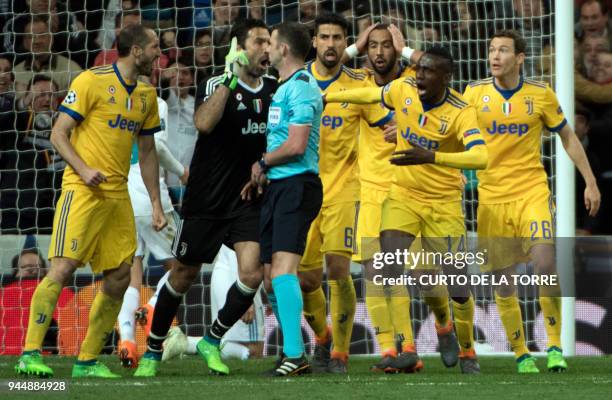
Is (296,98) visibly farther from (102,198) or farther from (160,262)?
(160,262)

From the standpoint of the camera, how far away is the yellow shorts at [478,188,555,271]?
360 inches

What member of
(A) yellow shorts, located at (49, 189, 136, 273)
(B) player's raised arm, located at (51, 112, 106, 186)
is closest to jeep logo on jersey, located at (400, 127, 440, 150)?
(A) yellow shorts, located at (49, 189, 136, 273)

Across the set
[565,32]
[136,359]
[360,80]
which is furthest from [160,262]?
[565,32]

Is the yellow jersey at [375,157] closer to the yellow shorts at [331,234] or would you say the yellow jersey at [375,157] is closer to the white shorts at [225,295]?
the yellow shorts at [331,234]

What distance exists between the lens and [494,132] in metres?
9.38

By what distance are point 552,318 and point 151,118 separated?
2932 mm

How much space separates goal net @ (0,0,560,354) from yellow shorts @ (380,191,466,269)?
261cm

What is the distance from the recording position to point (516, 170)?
30.6 feet

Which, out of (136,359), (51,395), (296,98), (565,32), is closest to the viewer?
(51,395)

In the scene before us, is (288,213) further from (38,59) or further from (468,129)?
(38,59)

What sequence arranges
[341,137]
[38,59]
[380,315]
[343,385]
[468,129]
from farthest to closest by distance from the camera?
[38,59]
[341,137]
[380,315]
[468,129]
[343,385]

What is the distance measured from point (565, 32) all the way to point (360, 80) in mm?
2027

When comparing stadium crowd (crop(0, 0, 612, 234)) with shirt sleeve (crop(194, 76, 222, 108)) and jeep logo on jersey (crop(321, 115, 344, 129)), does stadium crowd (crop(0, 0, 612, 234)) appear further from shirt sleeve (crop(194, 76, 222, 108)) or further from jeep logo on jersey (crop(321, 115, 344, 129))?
shirt sleeve (crop(194, 76, 222, 108))

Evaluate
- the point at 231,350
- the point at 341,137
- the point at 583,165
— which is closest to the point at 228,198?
the point at 341,137
